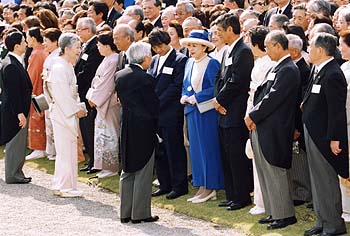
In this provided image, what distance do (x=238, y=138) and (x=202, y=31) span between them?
4.42ft

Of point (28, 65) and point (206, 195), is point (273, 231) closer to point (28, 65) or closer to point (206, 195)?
point (206, 195)

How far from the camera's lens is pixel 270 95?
8.58 metres

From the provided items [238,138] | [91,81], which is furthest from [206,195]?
[91,81]

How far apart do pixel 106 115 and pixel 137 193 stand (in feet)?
8.17

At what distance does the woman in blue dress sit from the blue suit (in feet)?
0.80

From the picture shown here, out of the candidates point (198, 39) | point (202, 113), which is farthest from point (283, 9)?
point (202, 113)

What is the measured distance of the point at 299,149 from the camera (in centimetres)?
944

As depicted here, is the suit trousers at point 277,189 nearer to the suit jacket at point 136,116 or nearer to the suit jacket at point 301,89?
the suit jacket at point 301,89

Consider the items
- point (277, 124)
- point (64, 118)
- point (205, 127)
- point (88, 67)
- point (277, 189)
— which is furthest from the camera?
point (88, 67)

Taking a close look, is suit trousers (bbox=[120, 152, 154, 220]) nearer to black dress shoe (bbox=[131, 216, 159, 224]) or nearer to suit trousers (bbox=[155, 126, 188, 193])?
black dress shoe (bbox=[131, 216, 159, 224])

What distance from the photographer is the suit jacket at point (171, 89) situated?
10.3m

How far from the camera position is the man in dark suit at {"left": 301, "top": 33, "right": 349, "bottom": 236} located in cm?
812

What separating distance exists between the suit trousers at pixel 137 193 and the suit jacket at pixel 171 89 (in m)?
1.17

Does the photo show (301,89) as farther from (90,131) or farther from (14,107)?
(14,107)
